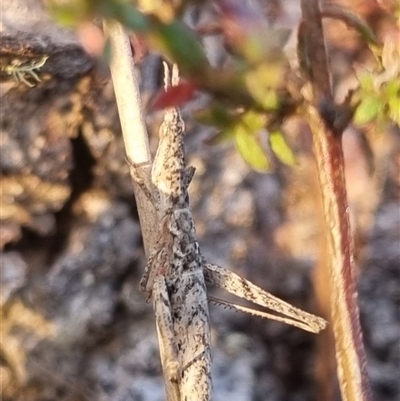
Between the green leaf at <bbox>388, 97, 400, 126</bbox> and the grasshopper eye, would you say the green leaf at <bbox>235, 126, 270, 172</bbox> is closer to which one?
the green leaf at <bbox>388, 97, 400, 126</bbox>

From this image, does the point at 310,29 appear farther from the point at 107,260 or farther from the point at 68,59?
the point at 107,260

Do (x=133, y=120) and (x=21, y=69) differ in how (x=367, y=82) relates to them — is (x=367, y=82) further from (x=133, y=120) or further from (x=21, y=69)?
(x=21, y=69)

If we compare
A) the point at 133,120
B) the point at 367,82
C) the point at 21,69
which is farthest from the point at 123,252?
the point at 367,82

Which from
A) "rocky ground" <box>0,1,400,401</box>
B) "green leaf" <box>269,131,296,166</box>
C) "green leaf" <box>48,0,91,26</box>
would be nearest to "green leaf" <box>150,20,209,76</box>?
"green leaf" <box>48,0,91,26</box>

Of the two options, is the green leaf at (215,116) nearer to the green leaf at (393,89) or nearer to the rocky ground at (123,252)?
the green leaf at (393,89)

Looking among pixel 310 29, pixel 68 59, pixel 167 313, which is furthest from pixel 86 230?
pixel 310 29

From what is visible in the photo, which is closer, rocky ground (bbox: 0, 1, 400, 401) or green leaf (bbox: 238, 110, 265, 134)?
green leaf (bbox: 238, 110, 265, 134)
